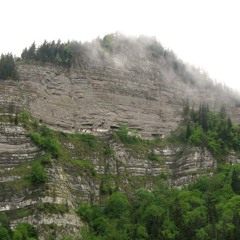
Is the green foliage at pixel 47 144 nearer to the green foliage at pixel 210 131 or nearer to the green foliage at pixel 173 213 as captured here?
the green foliage at pixel 173 213

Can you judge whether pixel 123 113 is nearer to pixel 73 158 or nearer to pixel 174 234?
pixel 73 158

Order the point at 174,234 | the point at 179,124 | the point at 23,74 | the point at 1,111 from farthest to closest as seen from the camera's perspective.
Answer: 1. the point at 179,124
2. the point at 23,74
3. the point at 1,111
4. the point at 174,234

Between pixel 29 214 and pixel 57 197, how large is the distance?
458 centimetres

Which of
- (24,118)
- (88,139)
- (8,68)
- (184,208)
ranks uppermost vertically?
(8,68)

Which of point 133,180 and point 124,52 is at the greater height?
→ point 124,52

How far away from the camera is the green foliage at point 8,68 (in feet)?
314

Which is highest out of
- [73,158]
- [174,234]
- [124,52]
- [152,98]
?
[124,52]

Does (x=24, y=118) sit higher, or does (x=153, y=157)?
(x=24, y=118)

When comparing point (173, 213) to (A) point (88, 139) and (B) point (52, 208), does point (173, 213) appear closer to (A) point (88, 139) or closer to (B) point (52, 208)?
(B) point (52, 208)

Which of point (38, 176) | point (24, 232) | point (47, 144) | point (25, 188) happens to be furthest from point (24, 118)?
point (24, 232)

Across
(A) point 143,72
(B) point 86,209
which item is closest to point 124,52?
(A) point 143,72

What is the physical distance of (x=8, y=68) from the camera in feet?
318

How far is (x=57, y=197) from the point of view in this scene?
3049 inches

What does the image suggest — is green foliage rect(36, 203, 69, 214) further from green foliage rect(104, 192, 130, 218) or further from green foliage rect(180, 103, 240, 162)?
green foliage rect(180, 103, 240, 162)
